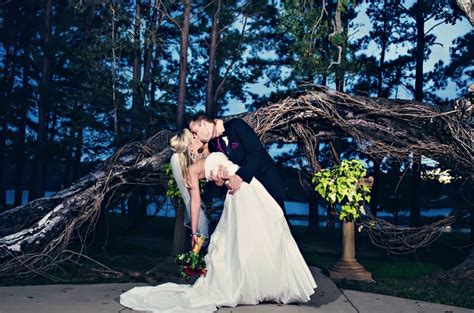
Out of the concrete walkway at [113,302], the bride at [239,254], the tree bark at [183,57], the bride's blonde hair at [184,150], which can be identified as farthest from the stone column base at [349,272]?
the tree bark at [183,57]

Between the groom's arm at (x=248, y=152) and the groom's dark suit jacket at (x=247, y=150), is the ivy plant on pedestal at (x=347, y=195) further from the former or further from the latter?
the groom's arm at (x=248, y=152)

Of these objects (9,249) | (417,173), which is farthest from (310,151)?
(417,173)

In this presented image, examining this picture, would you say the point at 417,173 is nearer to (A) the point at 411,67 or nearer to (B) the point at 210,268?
(A) the point at 411,67

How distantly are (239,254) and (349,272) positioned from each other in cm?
382

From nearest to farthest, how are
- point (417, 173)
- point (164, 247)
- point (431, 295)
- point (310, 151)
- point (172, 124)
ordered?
point (431, 295), point (310, 151), point (164, 247), point (417, 173), point (172, 124)

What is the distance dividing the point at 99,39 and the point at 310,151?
11.0 meters

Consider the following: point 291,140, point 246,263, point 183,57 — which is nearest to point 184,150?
point 246,263

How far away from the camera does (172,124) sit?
900 inches

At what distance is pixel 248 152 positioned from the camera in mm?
6602

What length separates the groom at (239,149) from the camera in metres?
6.52

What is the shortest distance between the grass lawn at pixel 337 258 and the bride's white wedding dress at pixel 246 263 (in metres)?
2.62

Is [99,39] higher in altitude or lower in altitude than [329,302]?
higher

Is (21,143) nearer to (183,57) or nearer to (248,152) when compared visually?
(183,57)

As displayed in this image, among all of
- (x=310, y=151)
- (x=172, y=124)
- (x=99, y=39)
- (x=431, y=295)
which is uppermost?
(x=99, y=39)
